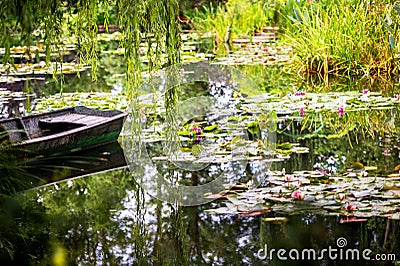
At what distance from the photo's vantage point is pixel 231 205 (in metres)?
3.48

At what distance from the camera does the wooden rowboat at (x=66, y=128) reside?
4336 mm

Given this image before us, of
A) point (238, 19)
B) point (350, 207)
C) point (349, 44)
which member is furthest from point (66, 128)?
point (238, 19)

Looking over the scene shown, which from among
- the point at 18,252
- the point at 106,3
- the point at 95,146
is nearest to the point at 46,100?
the point at 95,146

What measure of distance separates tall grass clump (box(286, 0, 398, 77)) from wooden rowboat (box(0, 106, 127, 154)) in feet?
9.43

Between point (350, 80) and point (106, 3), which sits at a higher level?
point (106, 3)

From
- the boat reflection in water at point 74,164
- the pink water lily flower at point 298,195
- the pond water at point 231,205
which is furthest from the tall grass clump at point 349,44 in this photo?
the pink water lily flower at point 298,195

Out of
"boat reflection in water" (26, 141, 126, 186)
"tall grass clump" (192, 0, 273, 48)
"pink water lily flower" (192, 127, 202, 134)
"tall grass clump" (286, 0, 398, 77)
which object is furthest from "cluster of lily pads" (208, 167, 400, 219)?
"tall grass clump" (192, 0, 273, 48)

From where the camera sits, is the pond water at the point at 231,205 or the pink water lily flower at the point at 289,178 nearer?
the pond water at the point at 231,205

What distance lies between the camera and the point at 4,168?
11.4 ft

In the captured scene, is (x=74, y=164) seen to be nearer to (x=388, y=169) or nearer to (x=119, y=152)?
(x=119, y=152)

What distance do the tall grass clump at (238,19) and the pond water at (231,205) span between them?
587cm

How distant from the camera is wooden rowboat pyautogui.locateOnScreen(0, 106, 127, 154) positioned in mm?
4336

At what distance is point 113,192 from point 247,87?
11.4 feet

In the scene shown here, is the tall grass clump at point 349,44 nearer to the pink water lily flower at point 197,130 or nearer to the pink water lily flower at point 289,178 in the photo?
the pink water lily flower at point 197,130
